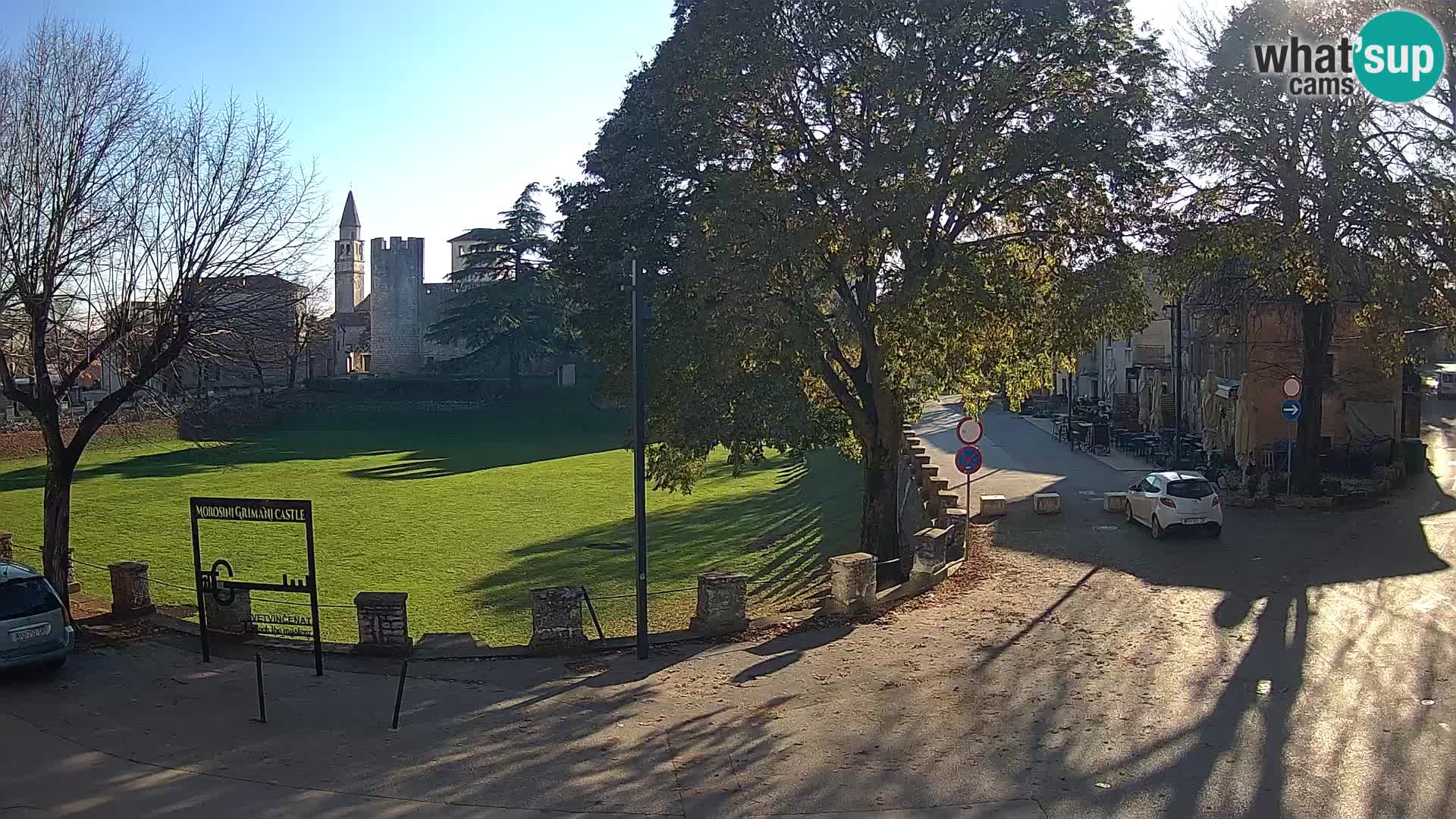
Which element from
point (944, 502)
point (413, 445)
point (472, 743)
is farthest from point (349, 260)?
point (472, 743)

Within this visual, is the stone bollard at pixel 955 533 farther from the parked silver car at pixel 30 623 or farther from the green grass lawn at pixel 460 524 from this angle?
the parked silver car at pixel 30 623

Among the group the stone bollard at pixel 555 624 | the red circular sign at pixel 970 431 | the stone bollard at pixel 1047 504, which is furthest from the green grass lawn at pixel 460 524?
the stone bollard at pixel 1047 504

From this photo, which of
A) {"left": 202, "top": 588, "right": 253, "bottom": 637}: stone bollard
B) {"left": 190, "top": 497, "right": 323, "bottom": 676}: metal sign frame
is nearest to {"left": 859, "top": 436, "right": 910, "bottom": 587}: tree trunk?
{"left": 190, "top": 497, "right": 323, "bottom": 676}: metal sign frame

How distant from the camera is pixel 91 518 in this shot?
31781mm

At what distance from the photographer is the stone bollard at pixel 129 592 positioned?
52.7 feet

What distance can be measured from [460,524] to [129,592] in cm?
1484

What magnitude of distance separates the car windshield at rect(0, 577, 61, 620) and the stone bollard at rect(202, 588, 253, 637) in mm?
2116

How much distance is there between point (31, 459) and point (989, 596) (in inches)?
1852

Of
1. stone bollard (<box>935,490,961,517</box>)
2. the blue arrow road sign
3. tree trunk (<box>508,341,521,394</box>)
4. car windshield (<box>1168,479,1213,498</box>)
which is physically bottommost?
stone bollard (<box>935,490,961,517</box>)

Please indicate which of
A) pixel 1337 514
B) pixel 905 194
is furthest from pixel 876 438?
pixel 1337 514

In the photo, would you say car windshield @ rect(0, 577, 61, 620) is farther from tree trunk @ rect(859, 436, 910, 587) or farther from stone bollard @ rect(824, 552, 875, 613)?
tree trunk @ rect(859, 436, 910, 587)

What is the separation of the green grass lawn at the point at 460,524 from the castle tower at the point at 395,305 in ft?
100

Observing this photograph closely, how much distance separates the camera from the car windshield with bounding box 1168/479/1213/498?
21.5 metres

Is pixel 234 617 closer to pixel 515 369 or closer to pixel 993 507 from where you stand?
pixel 993 507
